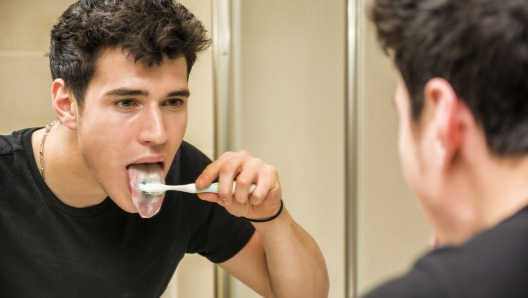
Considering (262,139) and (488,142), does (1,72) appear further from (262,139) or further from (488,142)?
(488,142)

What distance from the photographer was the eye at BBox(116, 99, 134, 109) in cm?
93

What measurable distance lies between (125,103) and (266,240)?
0.38 m

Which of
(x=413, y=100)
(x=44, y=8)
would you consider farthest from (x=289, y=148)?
(x=413, y=100)

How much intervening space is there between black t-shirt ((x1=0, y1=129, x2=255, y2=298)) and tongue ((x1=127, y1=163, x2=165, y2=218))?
0.44 feet

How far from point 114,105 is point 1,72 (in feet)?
2.55

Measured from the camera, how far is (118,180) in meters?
0.95

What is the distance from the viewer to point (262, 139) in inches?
59.7

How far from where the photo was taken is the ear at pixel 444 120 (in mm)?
426

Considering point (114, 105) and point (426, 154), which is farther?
point (114, 105)

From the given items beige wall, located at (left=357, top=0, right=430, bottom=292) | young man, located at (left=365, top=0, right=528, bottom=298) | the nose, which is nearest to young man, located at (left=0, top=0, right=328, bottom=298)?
the nose

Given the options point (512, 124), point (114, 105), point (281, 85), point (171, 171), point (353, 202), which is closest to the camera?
point (512, 124)

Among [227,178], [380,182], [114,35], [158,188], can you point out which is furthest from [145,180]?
[380,182]

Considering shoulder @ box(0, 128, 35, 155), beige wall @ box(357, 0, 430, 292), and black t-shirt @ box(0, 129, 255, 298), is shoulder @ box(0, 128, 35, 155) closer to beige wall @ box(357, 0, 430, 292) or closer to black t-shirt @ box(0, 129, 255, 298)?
black t-shirt @ box(0, 129, 255, 298)

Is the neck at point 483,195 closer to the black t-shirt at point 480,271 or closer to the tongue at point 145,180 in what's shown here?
the black t-shirt at point 480,271
